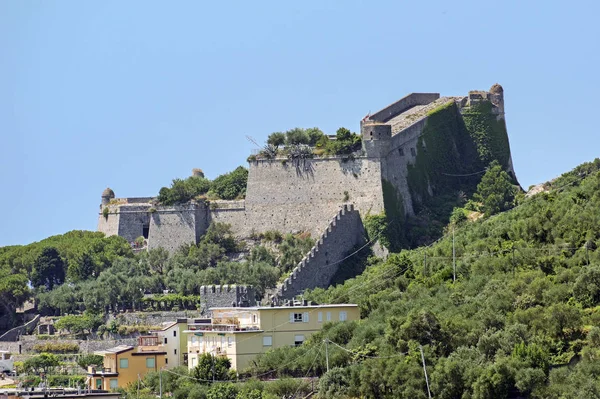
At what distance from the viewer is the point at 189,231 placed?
100000 mm

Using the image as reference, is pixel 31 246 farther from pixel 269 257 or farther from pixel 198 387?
pixel 198 387

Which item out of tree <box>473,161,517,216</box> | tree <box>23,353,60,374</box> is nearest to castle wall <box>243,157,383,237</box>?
tree <box>473,161,517,216</box>

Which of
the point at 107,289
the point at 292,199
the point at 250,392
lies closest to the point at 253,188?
the point at 292,199

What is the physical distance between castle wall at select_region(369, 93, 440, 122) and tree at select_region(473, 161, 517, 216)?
733 cm

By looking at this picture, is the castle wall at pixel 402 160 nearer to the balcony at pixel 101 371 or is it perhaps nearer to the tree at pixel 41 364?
the tree at pixel 41 364

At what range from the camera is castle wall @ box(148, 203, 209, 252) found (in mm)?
99938

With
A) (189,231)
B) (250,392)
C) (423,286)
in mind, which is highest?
(189,231)

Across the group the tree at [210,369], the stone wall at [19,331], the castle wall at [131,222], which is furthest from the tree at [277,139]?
the tree at [210,369]

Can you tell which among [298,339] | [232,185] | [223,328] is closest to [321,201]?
[232,185]

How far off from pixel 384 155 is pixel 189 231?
11622mm

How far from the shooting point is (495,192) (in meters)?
96.6

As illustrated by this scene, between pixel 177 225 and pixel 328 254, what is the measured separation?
36.9 ft

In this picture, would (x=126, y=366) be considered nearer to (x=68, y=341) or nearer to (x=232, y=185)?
(x=68, y=341)

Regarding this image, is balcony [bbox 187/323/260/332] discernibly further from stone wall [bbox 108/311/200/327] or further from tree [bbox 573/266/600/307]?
tree [bbox 573/266/600/307]
